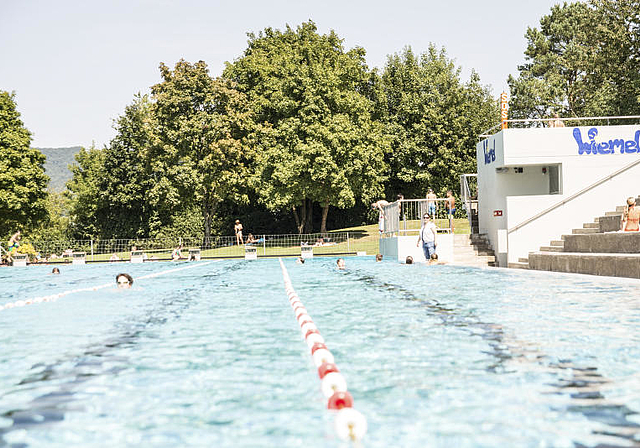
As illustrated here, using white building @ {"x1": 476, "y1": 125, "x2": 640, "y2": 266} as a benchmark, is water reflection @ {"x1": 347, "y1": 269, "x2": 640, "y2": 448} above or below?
below

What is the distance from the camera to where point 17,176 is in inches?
1865

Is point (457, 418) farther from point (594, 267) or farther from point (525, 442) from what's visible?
point (594, 267)

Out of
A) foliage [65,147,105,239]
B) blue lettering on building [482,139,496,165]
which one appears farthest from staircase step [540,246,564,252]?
foliage [65,147,105,239]

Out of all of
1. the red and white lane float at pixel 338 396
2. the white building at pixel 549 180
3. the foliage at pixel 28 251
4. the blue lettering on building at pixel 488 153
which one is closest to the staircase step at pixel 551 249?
the white building at pixel 549 180

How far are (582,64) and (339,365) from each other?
185 feet

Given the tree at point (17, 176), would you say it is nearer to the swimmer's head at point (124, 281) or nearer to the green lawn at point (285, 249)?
the green lawn at point (285, 249)

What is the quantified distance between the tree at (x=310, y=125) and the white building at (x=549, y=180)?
18.9 metres

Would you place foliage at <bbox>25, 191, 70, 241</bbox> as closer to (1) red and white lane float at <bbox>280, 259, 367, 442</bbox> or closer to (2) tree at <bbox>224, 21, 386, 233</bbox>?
(2) tree at <bbox>224, 21, 386, 233</bbox>

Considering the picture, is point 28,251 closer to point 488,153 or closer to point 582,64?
point 488,153

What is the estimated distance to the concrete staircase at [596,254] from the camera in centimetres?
1355

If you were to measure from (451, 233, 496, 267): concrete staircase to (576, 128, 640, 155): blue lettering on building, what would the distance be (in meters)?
5.07

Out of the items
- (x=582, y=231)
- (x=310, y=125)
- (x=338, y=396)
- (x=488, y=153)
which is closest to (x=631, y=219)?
(x=582, y=231)

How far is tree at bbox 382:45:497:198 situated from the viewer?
170 feet

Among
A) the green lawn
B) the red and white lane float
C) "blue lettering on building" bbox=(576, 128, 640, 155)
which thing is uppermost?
"blue lettering on building" bbox=(576, 128, 640, 155)
